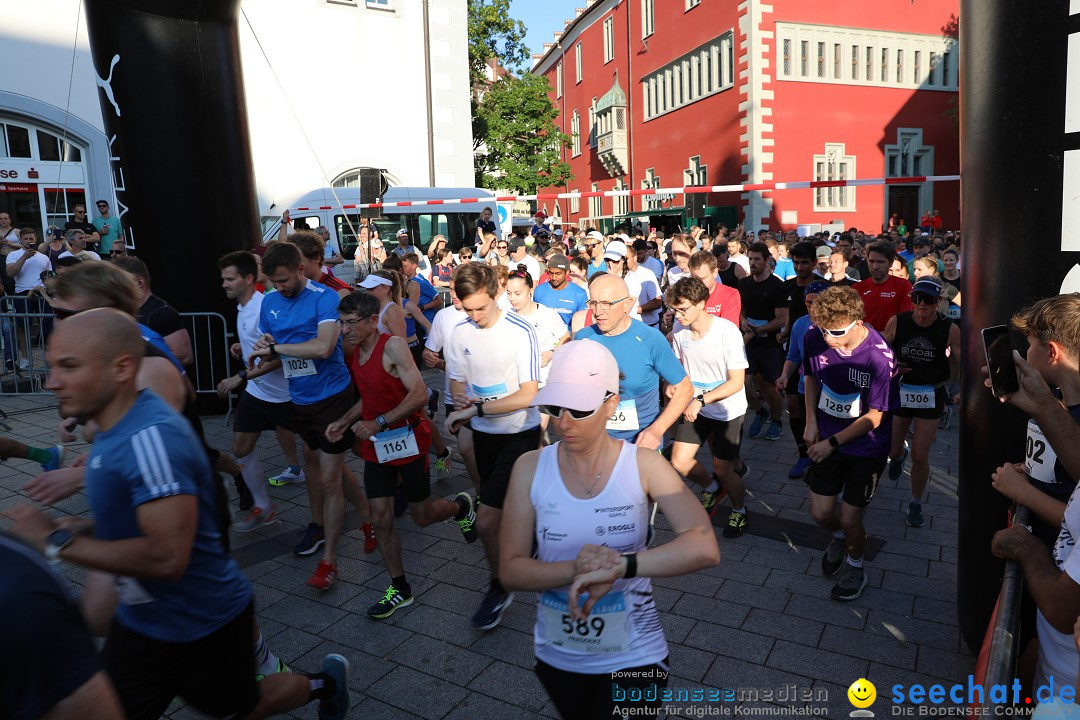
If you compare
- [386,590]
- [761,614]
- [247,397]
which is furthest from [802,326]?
[247,397]

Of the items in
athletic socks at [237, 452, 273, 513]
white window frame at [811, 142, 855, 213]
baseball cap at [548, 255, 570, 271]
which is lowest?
athletic socks at [237, 452, 273, 513]

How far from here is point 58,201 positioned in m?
17.8

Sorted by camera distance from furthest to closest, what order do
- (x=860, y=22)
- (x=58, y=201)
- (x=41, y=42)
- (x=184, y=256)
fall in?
(x=860, y=22) < (x=58, y=201) < (x=41, y=42) < (x=184, y=256)

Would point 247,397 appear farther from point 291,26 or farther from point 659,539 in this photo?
point 291,26

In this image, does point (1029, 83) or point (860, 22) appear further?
point (860, 22)

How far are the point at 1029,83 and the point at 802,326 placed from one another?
3.41m

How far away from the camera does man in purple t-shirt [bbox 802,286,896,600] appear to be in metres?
4.56

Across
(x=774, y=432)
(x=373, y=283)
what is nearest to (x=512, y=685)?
(x=373, y=283)

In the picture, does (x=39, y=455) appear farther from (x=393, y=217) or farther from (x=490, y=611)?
(x=393, y=217)

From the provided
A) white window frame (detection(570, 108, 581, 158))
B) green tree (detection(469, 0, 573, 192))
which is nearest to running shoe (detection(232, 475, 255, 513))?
green tree (detection(469, 0, 573, 192))

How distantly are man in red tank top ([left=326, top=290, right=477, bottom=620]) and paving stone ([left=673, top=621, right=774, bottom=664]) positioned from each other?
1697mm

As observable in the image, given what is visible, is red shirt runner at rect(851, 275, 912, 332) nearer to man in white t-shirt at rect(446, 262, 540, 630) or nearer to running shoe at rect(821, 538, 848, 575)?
running shoe at rect(821, 538, 848, 575)

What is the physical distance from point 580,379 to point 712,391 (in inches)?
125

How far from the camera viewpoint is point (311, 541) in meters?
5.36
